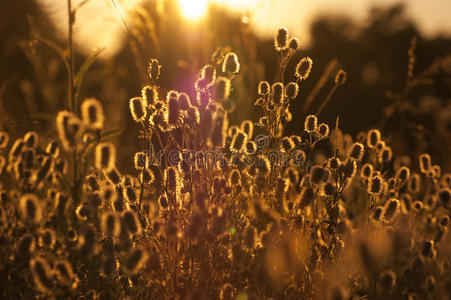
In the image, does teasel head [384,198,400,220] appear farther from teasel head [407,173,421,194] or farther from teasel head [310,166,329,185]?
teasel head [407,173,421,194]

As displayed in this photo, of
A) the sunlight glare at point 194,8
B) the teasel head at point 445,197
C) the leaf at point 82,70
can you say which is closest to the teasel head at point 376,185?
the teasel head at point 445,197

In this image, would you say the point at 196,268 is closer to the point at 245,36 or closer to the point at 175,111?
the point at 175,111

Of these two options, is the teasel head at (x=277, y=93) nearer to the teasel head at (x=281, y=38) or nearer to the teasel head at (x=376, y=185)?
the teasel head at (x=281, y=38)

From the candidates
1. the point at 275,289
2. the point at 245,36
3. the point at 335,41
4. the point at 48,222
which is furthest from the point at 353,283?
the point at 335,41

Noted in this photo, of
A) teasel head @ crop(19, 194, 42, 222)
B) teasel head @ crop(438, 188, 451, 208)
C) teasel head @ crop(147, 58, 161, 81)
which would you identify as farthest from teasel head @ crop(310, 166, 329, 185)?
teasel head @ crop(19, 194, 42, 222)

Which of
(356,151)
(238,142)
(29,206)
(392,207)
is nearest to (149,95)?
(238,142)
